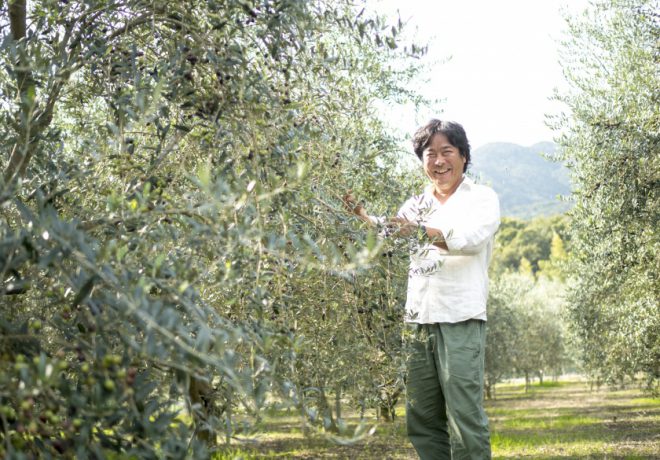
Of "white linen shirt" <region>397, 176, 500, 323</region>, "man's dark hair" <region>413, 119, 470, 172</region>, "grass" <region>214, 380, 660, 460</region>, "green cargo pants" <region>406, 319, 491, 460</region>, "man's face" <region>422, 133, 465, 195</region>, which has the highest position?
"man's dark hair" <region>413, 119, 470, 172</region>

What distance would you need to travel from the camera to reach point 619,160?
903 centimetres

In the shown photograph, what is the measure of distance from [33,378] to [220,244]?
2.34 ft

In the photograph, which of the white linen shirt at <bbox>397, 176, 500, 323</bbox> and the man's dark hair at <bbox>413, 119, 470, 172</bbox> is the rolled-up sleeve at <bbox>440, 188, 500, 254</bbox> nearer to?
the white linen shirt at <bbox>397, 176, 500, 323</bbox>

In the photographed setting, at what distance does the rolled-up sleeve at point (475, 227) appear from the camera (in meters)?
4.03

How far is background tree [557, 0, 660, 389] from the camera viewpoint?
29.4ft

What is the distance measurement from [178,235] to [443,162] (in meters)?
2.48

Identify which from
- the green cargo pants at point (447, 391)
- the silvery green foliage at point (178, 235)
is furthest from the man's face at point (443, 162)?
the green cargo pants at point (447, 391)

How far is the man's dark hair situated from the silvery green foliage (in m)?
0.61

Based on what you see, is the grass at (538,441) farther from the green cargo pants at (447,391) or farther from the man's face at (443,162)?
the man's face at (443,162)

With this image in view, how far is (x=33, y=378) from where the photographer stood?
5.55 feet

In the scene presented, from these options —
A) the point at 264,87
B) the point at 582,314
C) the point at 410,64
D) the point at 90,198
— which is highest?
the point at 410,64

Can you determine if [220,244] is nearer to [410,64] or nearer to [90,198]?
[90,198]

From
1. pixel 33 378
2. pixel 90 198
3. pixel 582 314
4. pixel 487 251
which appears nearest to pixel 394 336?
pixel 487 251

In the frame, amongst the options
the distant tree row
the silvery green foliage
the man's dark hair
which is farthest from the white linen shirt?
the distant tree row
